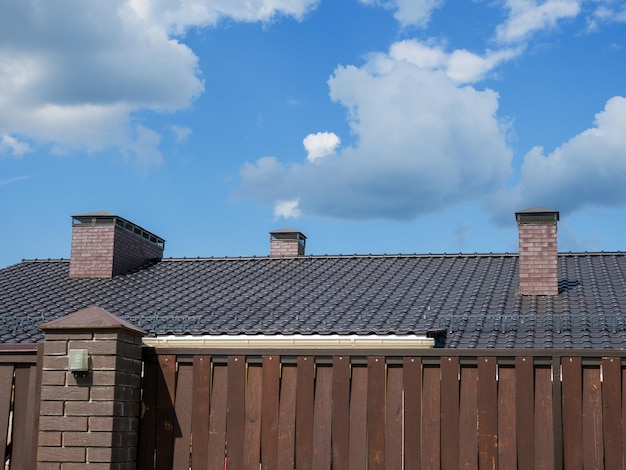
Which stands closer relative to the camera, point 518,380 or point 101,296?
point 518,380

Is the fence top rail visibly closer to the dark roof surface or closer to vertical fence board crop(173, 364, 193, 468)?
vertical fence board crop(173, 364, 193, 468)

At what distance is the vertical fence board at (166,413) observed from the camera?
19.6 ft

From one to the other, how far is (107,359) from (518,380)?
2.77 meters

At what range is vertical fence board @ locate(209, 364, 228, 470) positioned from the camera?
5.90m

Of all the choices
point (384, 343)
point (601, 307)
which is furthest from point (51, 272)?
point (601, 307)

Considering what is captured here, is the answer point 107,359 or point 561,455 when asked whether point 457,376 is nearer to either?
point 561,455

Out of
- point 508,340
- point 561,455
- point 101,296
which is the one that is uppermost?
point 101,296

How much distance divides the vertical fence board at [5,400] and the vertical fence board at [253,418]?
1.73 meters

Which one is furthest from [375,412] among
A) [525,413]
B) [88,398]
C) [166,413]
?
[88,398]

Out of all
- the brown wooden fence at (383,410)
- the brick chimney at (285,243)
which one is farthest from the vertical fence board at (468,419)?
the brick chimney at (285,243)

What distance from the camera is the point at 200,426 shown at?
595 cm

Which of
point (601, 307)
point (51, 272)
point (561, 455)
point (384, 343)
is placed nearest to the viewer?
point (561, 455)

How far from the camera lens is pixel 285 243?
64.5ft

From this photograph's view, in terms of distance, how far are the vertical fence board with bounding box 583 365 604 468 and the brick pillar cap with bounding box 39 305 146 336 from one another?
10.2ft
